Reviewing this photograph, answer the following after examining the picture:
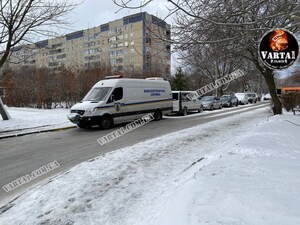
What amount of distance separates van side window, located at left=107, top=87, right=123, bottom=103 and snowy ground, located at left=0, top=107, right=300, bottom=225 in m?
7.23

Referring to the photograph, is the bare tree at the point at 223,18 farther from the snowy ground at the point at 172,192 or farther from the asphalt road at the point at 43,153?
the asphalt road at the point at 43,153

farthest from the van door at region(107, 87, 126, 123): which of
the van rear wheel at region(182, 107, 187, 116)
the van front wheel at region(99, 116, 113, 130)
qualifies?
the van rear wheel at region(182, 107, 187, 116)

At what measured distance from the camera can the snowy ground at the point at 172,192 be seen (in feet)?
11.4

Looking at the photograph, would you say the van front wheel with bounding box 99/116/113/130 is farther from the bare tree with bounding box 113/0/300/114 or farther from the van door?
the bare tree with bounding box 113/0/300/114

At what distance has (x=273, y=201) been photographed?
3674 mm

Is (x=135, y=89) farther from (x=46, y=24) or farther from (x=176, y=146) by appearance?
(x=176, y=146)

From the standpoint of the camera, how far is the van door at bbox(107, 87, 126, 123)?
48.5 ft

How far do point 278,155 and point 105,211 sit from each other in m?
4.15

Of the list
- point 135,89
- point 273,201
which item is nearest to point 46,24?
point 135,89

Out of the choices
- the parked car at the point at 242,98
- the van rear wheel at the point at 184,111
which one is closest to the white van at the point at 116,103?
the van rear wheel at the point at 184,111

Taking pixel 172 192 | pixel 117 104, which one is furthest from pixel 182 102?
pixel 172 192

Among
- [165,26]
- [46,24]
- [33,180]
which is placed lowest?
[33,180]

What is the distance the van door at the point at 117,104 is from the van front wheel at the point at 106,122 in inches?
12.0

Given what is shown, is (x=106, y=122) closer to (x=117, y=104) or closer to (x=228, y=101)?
(x=117, y=104)
